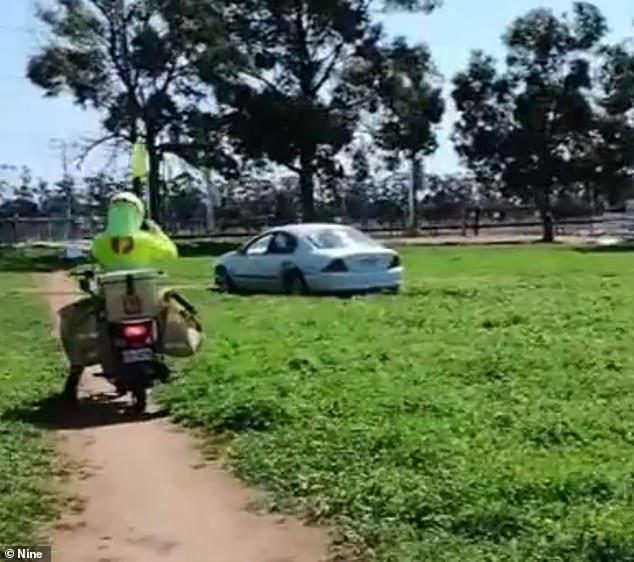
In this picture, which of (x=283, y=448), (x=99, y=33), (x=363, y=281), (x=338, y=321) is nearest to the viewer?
(x=283, y=448)

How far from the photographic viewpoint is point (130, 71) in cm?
5066

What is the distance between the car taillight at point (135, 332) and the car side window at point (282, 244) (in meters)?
14.5

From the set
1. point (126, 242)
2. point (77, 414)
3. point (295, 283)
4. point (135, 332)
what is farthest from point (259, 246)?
point (77, 414)

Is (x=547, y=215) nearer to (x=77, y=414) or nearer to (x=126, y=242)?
(x=126, y=242)

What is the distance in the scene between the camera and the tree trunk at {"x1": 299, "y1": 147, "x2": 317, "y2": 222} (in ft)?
170

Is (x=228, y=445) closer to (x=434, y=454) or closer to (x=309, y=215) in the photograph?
(x=434, y=454)

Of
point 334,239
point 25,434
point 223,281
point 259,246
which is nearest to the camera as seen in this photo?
point 25,434

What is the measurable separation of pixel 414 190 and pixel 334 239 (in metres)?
36.0

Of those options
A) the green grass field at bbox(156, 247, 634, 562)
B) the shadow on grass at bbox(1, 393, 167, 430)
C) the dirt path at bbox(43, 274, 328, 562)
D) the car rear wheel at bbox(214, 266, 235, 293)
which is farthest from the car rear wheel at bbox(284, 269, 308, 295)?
the dirt path at bbox(43, 274, 328, 562)

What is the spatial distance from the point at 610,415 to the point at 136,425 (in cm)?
342

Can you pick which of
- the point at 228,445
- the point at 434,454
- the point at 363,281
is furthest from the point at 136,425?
the point at 363,281

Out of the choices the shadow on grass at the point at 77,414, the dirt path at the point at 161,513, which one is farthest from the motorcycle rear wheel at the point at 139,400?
the dirt path at the point at 161,513

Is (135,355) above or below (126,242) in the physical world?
below

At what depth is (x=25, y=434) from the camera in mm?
10258
